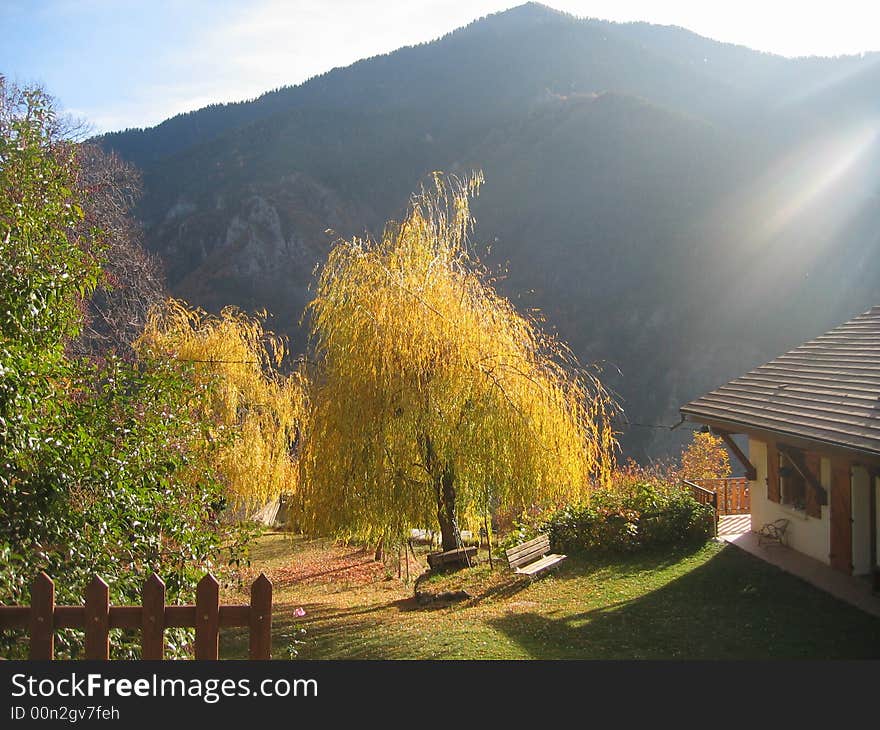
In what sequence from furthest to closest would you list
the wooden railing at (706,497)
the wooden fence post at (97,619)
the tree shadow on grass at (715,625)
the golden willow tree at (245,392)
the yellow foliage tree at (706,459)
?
the yellow foliage tree at (706,459)
the golden willow tree at (245,392)
the wooden railing at (706,497)
the tree shadow on grass at (715,625)
the wooden fence post at (97,619)

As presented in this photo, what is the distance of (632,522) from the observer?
14047mm

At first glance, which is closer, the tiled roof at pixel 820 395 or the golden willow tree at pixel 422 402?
the tiled roof at pixel 820 395

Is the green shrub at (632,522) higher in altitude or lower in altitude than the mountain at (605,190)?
lower

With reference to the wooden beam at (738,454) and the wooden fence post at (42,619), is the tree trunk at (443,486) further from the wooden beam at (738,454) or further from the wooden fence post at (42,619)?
the wooden fence post at (42,619)

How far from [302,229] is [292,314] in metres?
15.9

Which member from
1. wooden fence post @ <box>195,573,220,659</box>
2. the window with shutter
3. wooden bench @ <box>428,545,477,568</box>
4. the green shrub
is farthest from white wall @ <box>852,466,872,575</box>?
wooden fence post @ <box>195,573,220,659</box>

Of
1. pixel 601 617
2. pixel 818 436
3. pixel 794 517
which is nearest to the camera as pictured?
pixel 818 436

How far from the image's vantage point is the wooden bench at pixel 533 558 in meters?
12.7

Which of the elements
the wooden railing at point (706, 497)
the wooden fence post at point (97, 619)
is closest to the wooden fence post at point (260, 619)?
the wooden fence post at point (97, 619)

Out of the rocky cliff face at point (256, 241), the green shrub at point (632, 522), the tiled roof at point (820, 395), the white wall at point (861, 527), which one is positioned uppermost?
the rocky cliff face at point (256, 241)

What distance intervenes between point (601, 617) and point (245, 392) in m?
12.6

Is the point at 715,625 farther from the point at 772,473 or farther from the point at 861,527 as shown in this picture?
the point at 772,473

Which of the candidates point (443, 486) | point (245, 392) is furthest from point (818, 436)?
point (245, 392)

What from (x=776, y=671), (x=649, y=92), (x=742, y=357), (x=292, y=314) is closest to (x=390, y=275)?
(x=776, y=671)
